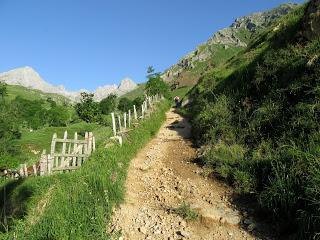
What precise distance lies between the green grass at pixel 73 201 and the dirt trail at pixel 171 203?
434 mm

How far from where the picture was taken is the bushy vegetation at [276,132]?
7941 mm

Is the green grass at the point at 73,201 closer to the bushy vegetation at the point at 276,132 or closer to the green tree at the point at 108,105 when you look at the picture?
the bushy vegetation at the point at 276,132

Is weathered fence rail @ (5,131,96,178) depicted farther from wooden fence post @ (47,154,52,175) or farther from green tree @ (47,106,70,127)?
green tree @ (47,106,70,127)

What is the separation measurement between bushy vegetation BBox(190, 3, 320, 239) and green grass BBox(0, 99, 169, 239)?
3322 mm

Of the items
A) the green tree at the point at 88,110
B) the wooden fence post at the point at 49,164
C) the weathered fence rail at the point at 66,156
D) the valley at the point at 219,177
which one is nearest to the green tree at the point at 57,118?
the green tree at the point at 88,110

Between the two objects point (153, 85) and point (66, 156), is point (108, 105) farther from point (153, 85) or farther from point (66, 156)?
point (66, 156)

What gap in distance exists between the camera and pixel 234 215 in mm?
8820

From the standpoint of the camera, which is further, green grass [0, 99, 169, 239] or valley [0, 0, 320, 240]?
valley [0, 0, 320, 240]

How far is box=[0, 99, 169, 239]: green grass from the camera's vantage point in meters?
7.62

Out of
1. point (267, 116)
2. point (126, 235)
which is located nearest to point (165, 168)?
point (267, 116)

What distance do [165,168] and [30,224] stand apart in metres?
6.02

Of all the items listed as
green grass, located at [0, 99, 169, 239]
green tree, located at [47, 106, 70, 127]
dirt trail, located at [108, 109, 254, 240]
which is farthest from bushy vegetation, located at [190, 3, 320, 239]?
green tree, located at [47, 106, 70, 127]

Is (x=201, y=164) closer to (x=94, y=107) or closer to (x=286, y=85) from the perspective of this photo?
(x=286, y=85)

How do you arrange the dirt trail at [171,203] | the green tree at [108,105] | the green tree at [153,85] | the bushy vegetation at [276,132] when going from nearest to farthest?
the bushy vegetation at [276,132] < the dirt trail at [171,203] < the green tree at [153,85] < the green tree at [108,105]
